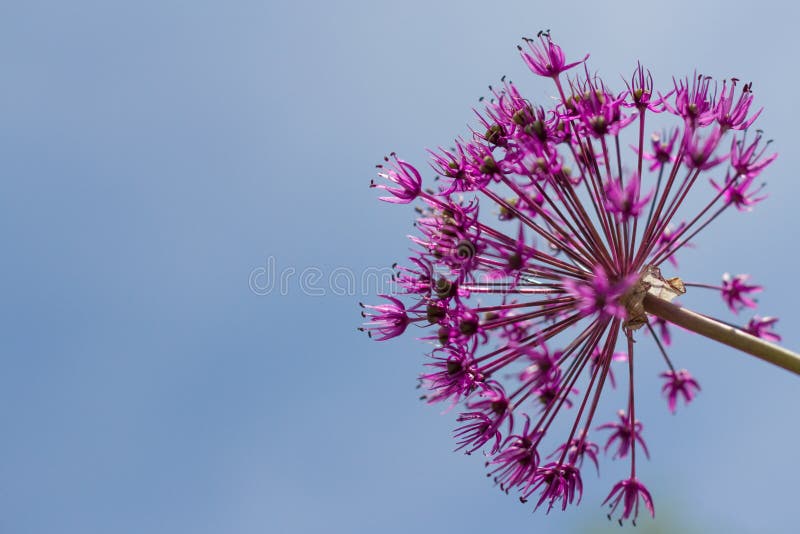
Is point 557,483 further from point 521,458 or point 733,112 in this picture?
point 733,112

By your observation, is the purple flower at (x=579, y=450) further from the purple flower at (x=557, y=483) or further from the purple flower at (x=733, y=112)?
the purple flower at (x=733, y=112)

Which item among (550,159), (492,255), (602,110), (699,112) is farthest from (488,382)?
(699,112)

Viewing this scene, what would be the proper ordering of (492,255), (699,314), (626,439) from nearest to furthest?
(699,314), (492,255), (626,439)

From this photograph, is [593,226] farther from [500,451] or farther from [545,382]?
[500,451]

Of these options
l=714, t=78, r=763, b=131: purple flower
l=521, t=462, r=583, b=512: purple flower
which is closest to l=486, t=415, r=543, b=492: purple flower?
l=521, t=462, r=583, b=512: purple flower

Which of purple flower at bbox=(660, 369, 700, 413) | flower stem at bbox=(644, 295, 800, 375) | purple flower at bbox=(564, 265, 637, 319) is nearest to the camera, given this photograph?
flower stem at bbox=(644, 295, 800, 375)

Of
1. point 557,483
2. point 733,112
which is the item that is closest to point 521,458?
point 557,483

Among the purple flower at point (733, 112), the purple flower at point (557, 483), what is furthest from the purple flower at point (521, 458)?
the purple flower at point (733, 112)

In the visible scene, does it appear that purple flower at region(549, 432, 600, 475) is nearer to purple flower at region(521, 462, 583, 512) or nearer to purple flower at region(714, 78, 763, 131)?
purple flower at region(521, 462, 583, 512)
